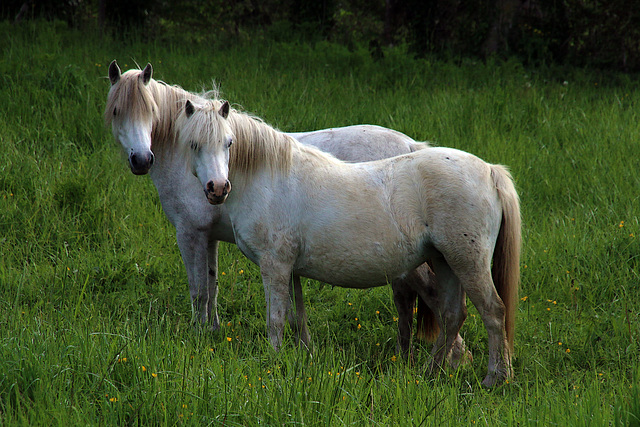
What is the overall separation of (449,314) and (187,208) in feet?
7.28

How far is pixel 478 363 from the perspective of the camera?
4.43 m

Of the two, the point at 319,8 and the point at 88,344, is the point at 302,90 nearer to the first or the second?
the point at 319,8

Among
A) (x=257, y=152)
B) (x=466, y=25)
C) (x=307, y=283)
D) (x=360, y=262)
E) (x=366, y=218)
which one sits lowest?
(x=307, y=283)

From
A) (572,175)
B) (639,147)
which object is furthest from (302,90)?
(639,147)

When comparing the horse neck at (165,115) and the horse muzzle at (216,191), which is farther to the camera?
the horse neck at (165,115)

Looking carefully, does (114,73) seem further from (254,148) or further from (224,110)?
(254,148)

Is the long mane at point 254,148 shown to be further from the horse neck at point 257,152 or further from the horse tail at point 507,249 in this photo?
the horse tail at point 507,249

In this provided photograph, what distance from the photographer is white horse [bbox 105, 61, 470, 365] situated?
14.2 ft

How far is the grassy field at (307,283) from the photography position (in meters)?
2.92

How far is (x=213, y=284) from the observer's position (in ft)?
15.6

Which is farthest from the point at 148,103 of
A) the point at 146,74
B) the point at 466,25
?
the point at 466,25

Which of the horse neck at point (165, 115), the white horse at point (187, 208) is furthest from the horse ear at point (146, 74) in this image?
the horse neck at point (165, 115)

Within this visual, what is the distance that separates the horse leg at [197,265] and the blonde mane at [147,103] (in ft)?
2.65

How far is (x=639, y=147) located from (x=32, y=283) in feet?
23.4
